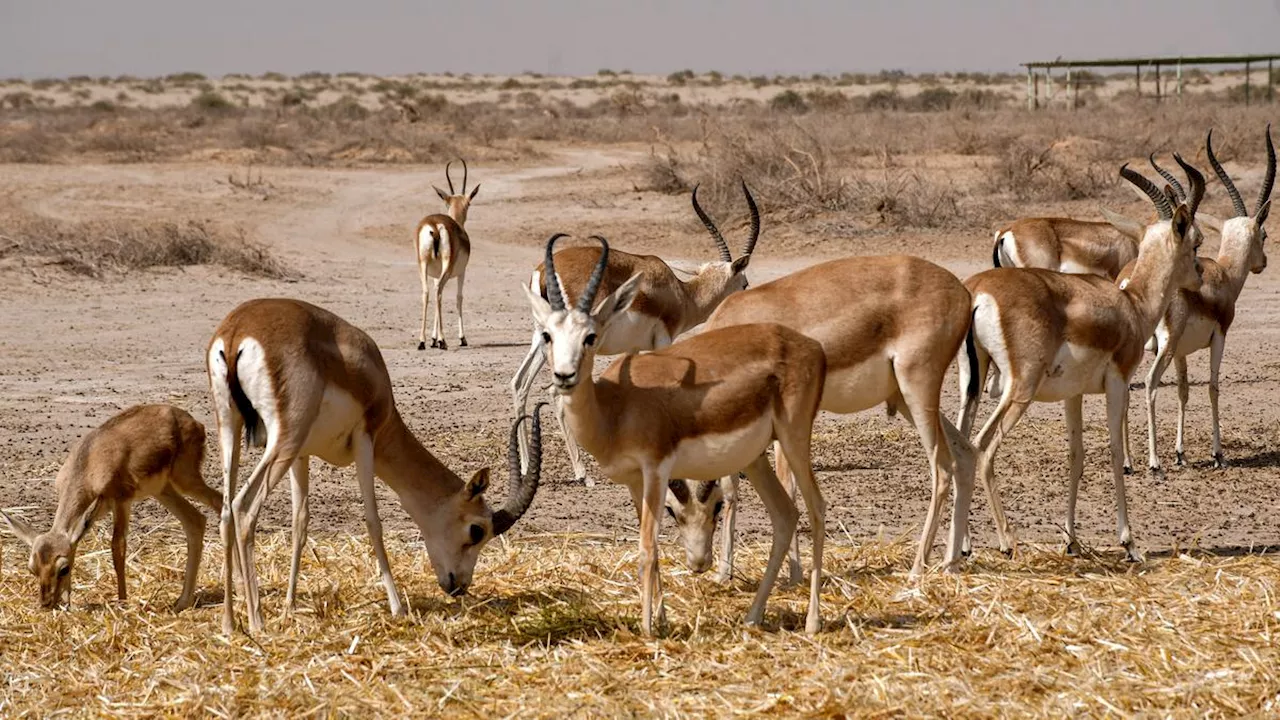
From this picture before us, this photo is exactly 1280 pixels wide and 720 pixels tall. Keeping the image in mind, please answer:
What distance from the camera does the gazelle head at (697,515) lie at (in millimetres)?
7586

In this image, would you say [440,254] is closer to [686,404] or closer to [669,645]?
[686,404]

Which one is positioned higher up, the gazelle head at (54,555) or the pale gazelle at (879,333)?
the pale gazelle at (879,333)

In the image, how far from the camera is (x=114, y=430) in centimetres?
756

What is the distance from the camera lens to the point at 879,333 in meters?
7.88

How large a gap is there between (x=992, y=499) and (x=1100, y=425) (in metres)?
3.71

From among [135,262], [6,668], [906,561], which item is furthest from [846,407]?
[135,262]

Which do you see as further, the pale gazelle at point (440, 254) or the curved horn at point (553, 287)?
the pale gazelle at point (440, 254)

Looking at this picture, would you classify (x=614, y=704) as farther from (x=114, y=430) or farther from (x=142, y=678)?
(x=114, y=430)

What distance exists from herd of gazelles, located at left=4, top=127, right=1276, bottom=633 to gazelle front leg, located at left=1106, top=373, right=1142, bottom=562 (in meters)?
0.01

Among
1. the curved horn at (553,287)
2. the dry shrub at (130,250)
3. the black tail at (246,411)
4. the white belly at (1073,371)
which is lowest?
the white belly at (1073,371)

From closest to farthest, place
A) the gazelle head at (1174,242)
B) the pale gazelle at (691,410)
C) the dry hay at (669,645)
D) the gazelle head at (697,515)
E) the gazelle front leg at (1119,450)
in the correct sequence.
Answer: the dry hay at (669,645)
the pale gazelle at (691,410)
the gazelle head at (697,515)
the gazelle front leg at (1119,450)
the gazelle head at (1174,242)

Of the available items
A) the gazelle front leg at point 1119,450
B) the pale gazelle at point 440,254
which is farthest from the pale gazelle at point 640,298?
the pale gazelle at point 440,254

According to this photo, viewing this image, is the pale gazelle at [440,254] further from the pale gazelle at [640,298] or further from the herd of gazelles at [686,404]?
the herd of gazelles at [686,404]

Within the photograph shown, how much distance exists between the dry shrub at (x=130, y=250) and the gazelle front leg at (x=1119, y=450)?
13051 millimetres
